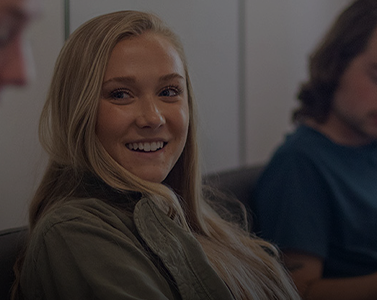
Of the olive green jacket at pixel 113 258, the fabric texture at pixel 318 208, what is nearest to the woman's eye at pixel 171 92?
the olive green jacket at pixel 113 258

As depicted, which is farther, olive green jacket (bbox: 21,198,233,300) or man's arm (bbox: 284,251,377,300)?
man's arm (bbox: 284,251,377,300)

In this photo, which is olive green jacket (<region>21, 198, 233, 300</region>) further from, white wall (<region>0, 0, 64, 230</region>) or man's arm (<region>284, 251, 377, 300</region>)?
man's arm (<region>284, 251, 377, 300</region>)

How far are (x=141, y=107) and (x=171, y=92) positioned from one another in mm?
91

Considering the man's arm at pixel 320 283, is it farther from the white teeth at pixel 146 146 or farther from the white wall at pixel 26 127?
the white wall at pixel 26 127

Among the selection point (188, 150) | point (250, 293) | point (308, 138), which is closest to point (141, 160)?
point (188, 150)

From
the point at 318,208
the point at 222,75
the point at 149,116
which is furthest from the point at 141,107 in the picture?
the point at 222,75

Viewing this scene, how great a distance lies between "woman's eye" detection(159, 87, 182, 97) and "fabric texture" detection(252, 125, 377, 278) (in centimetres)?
57

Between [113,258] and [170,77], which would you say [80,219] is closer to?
[113,258]

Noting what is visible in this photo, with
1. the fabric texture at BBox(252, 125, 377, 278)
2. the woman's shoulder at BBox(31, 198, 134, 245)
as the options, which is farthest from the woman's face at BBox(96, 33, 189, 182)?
the fabric texture at BBox(252, 125, 377, 278)

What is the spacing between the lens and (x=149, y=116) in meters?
1.00

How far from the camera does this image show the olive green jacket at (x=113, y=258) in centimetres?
84

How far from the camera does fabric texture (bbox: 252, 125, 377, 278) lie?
58.3 inches

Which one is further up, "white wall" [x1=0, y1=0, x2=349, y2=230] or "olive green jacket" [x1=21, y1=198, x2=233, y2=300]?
"white wall" [x1=0, y1=0, x2=349, y2=230]

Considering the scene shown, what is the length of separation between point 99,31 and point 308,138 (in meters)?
0.83
